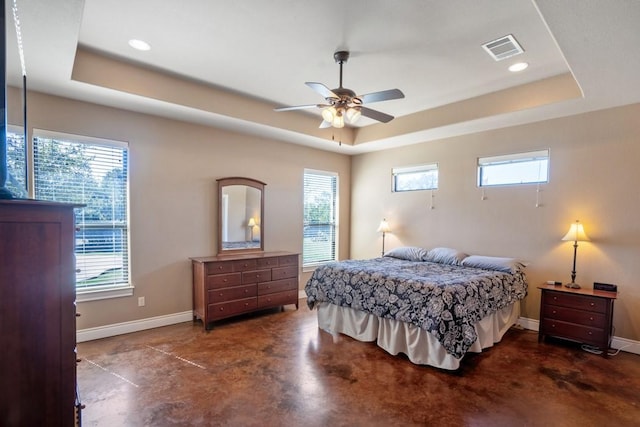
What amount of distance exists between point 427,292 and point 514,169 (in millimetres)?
2432

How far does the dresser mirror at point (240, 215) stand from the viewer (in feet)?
14.9

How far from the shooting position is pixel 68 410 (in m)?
1.41

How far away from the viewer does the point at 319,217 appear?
19.2 feet

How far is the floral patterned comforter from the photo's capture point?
2.80 metres

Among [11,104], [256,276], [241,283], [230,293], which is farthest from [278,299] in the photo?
[11,104]

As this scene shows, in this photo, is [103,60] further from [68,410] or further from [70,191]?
[68,410]

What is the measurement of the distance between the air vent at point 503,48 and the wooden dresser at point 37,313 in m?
3.22

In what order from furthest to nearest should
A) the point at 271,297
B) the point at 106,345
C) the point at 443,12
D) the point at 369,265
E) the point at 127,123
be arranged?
the point at 271,297, the point at 369,265, the point at 127,123, the point at 106,345, the point at 443,12

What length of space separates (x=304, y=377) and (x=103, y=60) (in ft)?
11.4

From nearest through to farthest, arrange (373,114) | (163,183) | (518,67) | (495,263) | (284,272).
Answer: (373,114)
(518,67)
(495,263)
(163,183)
(284,272)

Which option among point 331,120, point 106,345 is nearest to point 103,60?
point 331,120

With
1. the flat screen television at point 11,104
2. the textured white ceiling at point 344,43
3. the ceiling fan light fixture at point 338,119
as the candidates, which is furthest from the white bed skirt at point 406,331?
the flat screen television at point 11,104

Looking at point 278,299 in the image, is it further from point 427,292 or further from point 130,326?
point 427,292

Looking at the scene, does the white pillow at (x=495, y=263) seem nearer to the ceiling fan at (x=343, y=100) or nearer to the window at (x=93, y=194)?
the ceiling fan at (x=343, y=100)
